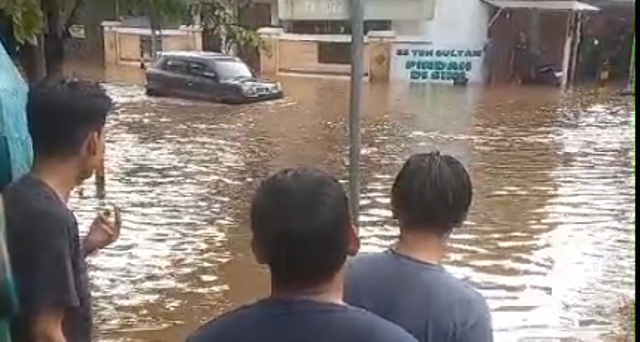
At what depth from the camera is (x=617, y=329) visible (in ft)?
23.1

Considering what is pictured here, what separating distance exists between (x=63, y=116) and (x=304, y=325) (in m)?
0.89

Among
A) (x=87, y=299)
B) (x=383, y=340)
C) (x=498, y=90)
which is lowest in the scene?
(x=498, y=90)

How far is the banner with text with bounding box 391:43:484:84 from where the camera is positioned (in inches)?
1027

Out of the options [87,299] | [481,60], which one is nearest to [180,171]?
[87,299]

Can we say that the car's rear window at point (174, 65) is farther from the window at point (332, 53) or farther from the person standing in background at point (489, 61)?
the person standing in background at point (489, 61)

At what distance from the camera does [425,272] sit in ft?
7.41

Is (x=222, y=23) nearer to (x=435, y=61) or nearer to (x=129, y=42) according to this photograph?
(x=435, y=61)

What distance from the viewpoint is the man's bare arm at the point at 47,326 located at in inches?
92.1

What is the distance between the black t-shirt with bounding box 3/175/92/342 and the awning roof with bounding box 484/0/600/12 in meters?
24.3

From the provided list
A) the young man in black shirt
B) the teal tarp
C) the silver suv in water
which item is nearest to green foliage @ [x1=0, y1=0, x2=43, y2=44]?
the teal tarp

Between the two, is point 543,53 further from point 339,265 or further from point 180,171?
point 339,265

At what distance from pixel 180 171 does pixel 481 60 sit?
570 inches

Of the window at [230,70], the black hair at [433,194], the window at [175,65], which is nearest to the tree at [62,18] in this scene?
the black hair at [433,194]

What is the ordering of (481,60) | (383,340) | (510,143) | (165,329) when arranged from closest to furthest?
1. (383,340)
2. (165,329)
3. (510,143)
4. (481,60)
